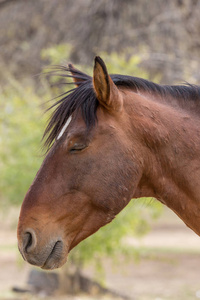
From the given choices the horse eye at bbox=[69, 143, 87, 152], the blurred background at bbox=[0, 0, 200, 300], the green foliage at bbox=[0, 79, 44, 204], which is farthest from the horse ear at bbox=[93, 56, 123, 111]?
the green foliage at bbox=[0, 79, 44, 204]

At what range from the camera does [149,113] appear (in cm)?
305

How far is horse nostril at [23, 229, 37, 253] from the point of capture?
2.80 m

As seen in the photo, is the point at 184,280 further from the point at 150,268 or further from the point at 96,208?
the point at 96,208

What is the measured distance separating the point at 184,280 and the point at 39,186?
34.1 ft

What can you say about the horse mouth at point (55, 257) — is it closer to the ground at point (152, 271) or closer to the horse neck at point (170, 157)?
the horse neck at point (170, 157)

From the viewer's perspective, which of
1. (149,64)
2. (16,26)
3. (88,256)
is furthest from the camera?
(16,26)

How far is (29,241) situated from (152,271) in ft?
39.1

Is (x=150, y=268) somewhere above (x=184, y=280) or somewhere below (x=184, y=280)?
below

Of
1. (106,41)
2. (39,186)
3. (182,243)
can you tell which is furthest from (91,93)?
(182,243)

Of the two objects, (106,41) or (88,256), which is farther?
(106,41)

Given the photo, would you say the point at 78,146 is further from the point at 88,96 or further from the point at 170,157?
the point at 170,157

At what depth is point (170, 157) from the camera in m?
3.03

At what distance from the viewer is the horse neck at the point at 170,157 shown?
3.01 meters

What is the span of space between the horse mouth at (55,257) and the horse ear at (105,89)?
32.2 inches
